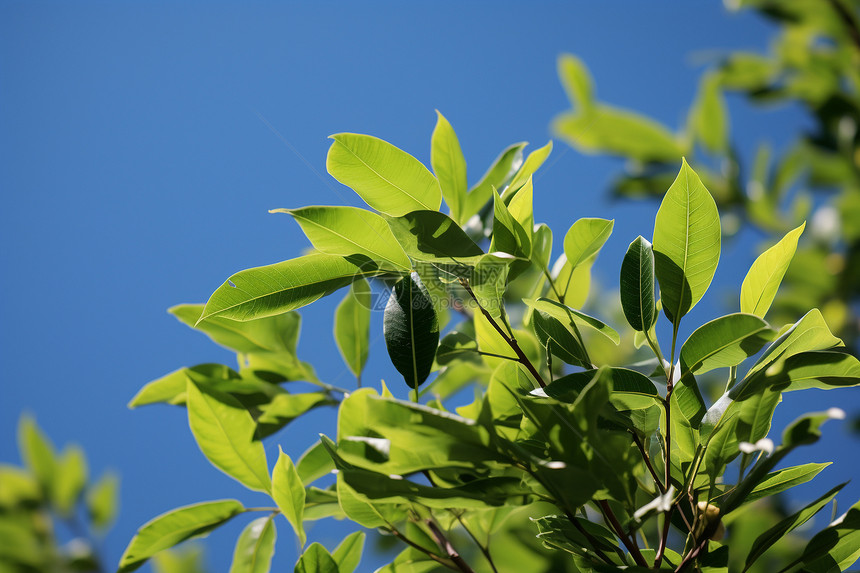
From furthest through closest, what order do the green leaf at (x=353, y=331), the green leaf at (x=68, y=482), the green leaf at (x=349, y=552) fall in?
the green leaf at (x=68, y=482) < the green leaf at (x=353, y=331) < the green leaf at (x=349, y=552)

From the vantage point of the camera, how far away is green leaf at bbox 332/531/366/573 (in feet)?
2.15

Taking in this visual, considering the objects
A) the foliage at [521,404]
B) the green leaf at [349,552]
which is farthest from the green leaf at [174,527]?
the green leaf at [349,552]

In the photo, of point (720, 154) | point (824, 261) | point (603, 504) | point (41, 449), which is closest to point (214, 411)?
point (603, 504)

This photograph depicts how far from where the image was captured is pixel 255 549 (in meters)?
0.67

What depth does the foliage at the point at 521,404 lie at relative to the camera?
0.43m

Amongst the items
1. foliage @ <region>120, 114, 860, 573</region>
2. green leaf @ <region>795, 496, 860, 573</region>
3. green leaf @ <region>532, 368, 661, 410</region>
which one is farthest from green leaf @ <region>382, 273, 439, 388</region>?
green leaf @ <region>795, 496, 860, 573</region>

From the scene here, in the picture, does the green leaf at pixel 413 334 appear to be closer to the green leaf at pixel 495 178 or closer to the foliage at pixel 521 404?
the foliage at pixel 521 404

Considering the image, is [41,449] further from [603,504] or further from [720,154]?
[720,154]

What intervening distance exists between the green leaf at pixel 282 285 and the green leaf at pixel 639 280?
22 centimetres

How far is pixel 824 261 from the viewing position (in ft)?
6.06

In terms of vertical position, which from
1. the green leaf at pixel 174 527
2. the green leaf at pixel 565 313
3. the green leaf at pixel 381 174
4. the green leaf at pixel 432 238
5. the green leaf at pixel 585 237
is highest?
the green leaf at pixel 381 174

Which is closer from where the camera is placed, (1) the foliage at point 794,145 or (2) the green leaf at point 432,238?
(2) the green leaf at point 432,238

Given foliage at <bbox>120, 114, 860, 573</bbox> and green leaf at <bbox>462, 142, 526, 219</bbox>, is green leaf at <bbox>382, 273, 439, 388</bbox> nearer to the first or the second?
foliage at <bbox>120, 114, 860, 573</bbox>

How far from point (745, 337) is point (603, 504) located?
0.19 m
